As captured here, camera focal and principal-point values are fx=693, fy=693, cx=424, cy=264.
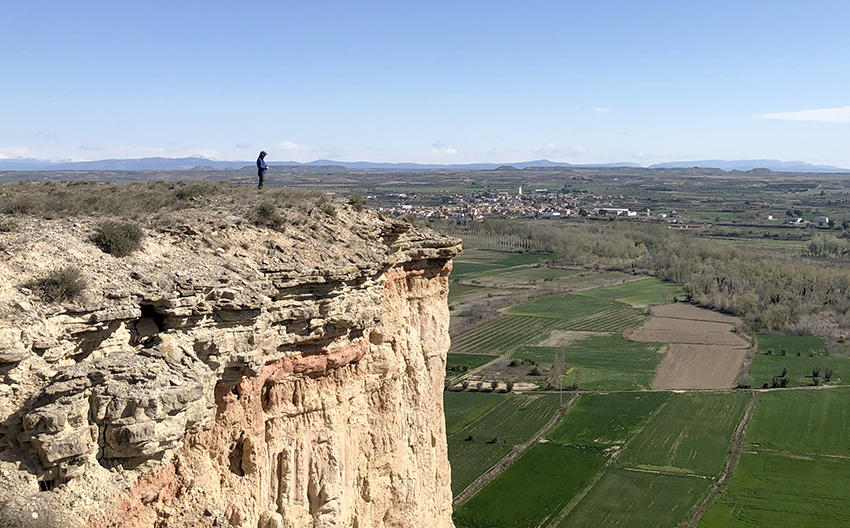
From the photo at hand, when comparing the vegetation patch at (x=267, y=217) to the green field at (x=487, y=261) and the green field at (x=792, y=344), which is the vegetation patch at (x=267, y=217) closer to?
the green field at (x=792, y=344)

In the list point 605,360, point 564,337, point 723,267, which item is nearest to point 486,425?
point 605,360

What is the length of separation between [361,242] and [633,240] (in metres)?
130

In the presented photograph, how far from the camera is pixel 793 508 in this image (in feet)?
135

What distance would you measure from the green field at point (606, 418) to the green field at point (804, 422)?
8.18 m

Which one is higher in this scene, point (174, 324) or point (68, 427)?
point (174, 324)

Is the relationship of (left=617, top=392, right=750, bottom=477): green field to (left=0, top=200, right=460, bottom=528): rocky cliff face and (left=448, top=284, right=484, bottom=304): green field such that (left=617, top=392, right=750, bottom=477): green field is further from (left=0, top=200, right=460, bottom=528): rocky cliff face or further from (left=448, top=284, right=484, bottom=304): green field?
(left=448, top=284, right=484, bottom=304): green field

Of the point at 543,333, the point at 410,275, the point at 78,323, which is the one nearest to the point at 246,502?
the point at 78,323

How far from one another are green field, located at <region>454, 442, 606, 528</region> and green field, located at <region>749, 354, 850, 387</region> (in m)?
25.2

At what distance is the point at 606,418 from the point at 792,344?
112ft

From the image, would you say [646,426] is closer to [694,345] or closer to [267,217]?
[694,345]

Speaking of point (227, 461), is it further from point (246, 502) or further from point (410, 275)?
point (410, 275)

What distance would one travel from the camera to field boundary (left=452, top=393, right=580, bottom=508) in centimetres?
4307

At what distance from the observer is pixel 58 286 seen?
963 cm

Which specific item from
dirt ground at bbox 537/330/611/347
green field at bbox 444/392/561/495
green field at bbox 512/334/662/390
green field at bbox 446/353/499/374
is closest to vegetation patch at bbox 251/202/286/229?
green field at bbox 444/392/561/495
